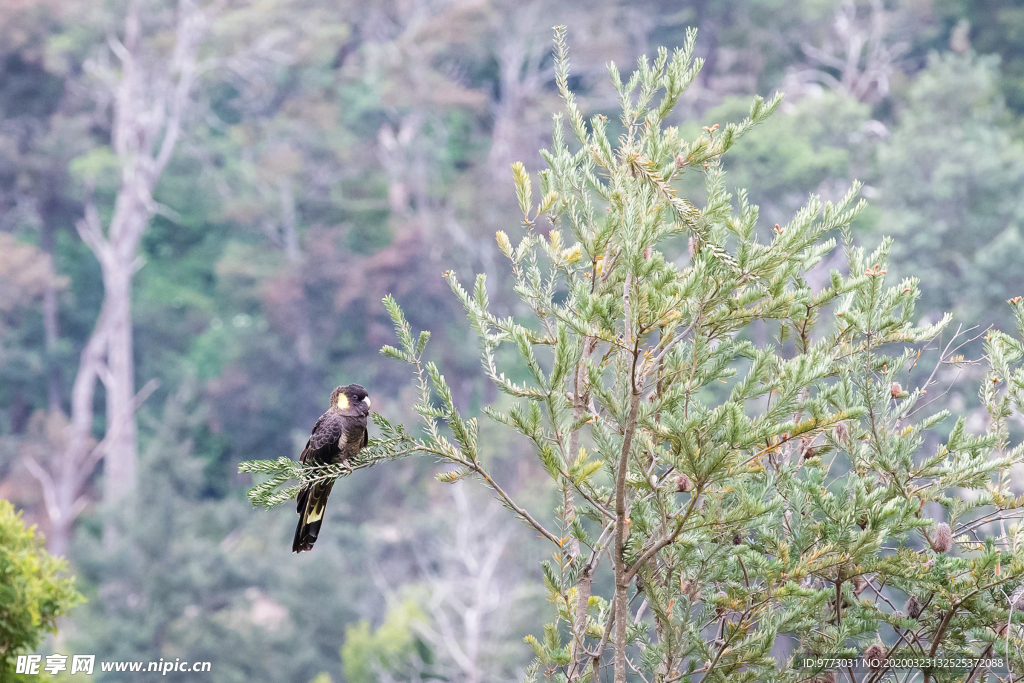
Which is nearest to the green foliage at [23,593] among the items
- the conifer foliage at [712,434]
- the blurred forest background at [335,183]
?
the conifer foliage at [712,434]

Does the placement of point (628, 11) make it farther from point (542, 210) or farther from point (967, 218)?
point (542, 210)

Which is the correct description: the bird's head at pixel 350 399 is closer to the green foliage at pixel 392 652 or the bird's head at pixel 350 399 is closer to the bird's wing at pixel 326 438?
the bird's wing at pixel 326 438

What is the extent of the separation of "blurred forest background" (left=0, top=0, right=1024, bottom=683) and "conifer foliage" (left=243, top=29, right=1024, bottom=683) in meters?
11.8

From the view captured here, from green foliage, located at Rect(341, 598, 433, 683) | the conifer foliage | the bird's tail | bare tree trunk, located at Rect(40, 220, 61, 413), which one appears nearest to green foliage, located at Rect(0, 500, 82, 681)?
the bird's tail

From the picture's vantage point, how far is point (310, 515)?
2.53 metres

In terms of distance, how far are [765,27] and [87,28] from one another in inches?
496

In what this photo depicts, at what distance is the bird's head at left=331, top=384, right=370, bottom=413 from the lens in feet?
8.97

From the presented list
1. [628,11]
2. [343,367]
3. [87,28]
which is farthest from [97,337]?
[628,11]

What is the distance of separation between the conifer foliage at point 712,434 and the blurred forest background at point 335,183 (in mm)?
11812

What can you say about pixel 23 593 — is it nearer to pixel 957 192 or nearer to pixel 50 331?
pixel 957 192

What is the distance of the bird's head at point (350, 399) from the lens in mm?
2734

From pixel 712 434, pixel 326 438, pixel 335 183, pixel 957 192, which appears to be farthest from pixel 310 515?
Answer: pixel 335 183

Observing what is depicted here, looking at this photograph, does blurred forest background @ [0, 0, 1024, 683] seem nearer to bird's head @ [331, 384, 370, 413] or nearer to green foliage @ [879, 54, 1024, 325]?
green foliage @ [879, 54, 1024, 325]

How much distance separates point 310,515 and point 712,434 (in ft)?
4.03
